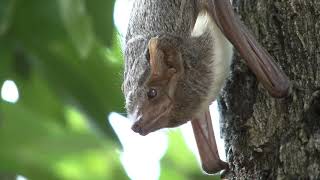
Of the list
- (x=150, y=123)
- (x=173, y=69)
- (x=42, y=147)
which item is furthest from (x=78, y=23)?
(x=42, y=147)

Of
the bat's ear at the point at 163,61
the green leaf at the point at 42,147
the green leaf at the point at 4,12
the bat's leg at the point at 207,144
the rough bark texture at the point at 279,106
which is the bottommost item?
the green leaf at the point at 42,147

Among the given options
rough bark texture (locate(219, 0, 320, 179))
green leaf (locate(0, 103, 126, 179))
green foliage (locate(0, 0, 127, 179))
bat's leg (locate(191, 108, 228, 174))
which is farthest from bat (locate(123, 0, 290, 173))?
green leaf (locate(0, 103, 126, 179))

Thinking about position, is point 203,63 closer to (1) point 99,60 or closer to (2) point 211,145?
(2) point 211,145

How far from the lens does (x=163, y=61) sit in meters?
3.29

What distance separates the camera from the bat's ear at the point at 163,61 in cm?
322

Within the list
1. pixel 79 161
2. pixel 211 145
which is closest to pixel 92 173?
pixel 79 161

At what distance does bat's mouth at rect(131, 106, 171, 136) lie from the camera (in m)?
3.24

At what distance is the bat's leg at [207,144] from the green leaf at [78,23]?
787 mm

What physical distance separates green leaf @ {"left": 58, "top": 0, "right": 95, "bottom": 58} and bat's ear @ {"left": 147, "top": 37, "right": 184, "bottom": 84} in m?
0.75

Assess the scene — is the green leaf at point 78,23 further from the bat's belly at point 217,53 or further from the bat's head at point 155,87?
the bat's belly at point 217,53

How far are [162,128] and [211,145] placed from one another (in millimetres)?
304

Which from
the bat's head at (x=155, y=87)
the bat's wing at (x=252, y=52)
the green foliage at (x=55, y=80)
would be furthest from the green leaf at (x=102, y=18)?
the bat's wing at (x=252, y=52)

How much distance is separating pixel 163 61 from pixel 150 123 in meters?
0.28

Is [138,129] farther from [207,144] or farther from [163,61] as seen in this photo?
[207,144]
